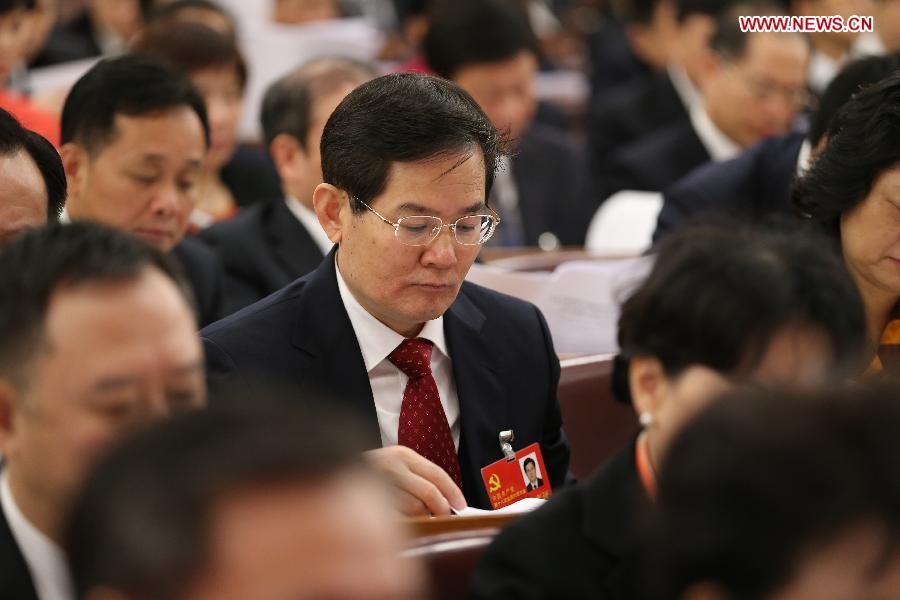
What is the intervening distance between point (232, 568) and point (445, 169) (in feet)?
4.10

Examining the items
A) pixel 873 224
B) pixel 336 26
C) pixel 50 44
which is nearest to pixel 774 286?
pixel 873 224

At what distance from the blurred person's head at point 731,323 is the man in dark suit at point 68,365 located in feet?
1.66

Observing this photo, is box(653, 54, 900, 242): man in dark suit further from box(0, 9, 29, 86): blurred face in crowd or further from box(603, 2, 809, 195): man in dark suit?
box(0, 9, 29, 86): blurred face in crowd

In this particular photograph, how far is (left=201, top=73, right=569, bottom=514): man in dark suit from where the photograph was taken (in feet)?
6.82

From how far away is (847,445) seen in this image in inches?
41.6

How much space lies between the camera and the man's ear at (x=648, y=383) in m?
1.52

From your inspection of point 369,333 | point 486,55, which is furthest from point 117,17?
point 369,333

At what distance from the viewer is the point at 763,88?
4285mm

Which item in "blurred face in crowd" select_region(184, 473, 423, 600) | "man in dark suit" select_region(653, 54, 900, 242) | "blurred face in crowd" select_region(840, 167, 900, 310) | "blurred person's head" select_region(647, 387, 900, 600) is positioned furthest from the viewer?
"man in dark suit" select_region(653, 54, 900, 242)

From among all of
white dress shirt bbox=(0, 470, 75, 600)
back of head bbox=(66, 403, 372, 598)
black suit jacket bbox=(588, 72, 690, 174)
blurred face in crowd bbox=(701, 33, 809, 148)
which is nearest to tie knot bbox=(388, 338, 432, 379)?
white dress shirt bbox=(0, 470, 75, 600)

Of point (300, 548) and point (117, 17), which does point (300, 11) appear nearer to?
point (117, 17)

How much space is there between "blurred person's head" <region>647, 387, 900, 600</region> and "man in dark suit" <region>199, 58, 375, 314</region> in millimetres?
2083

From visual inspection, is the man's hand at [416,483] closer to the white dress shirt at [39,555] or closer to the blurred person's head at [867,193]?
the white dress shirt at [39,555]

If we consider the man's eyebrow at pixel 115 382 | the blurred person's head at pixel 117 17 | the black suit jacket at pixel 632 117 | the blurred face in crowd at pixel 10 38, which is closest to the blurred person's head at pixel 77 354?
the man's eyebrow at pixel 115 382
